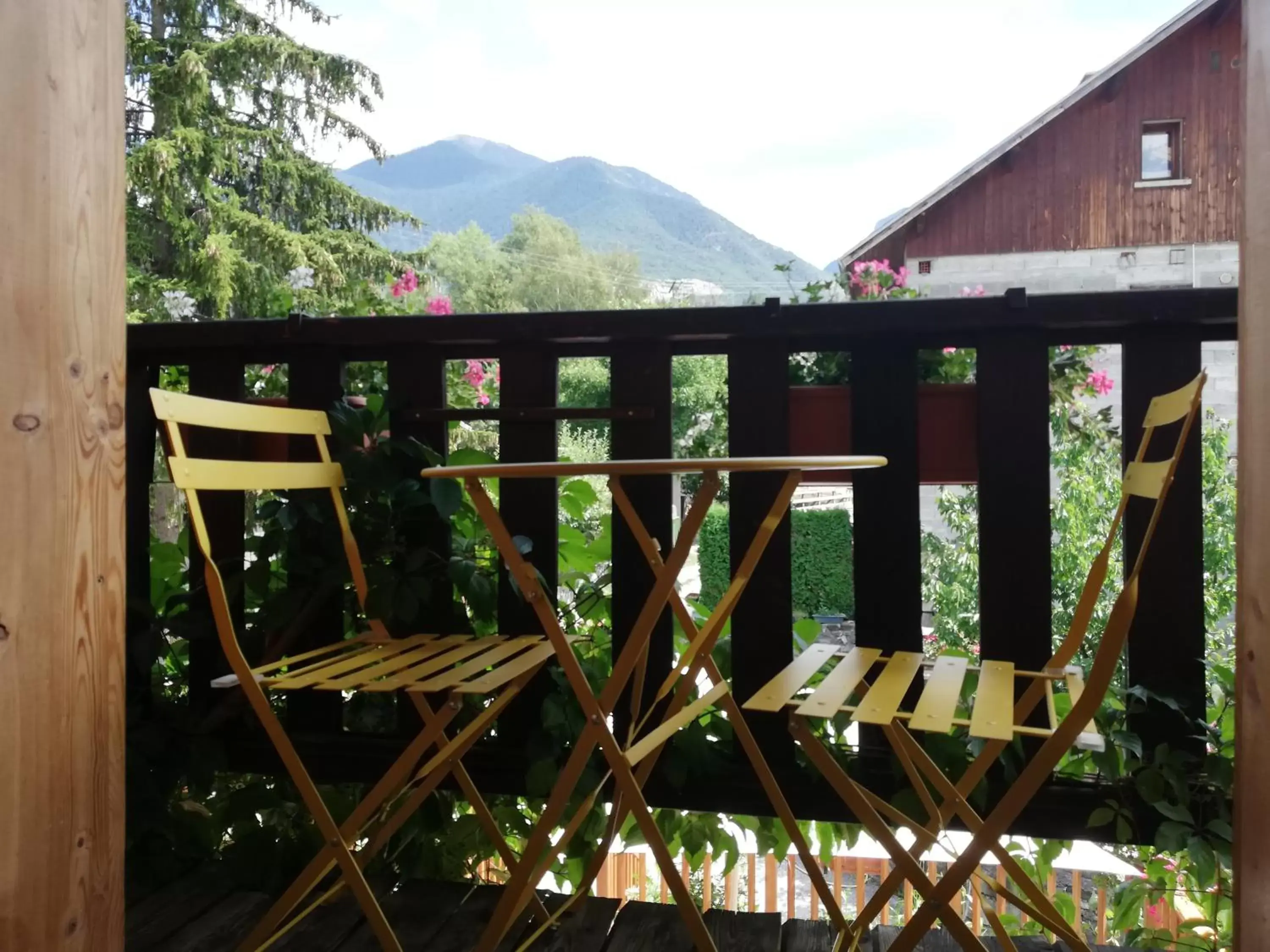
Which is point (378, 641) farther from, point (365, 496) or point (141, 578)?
point (141, 578)

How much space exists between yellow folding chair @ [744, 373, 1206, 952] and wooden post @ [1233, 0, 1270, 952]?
9 centimetres

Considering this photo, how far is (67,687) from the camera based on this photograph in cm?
104

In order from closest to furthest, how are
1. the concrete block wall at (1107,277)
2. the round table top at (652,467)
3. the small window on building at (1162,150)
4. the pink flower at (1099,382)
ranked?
the round table top at (652,467), the concrete block wall at (1107,277), the pink flower at (1099,382), the small window on building at (1162,150)

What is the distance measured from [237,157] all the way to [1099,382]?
12.3 m

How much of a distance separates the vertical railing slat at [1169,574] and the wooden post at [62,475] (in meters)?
1.52

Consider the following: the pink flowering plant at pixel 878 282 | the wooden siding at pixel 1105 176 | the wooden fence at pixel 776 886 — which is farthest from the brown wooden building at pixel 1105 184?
the wooden fence at pixel 776 886

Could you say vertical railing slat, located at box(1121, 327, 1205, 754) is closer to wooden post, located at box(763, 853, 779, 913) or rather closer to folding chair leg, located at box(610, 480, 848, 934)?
folding chair leg, located at box(610, 480, 848, 934)

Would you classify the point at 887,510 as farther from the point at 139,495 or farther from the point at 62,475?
the point at 139,495

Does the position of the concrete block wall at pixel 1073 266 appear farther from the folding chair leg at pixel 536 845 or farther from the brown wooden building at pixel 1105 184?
the folding chair leg at pixel 536 845

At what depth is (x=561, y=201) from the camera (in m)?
11.7

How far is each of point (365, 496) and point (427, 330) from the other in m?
0.34

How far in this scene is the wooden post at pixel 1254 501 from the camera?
0.99 metres

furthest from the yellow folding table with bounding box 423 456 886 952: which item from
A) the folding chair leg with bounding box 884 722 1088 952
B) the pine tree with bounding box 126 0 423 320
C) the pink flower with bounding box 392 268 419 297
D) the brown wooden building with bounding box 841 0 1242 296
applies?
the pine tree with bounding box 126 0 423 320

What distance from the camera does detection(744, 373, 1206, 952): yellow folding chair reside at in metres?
1.06
